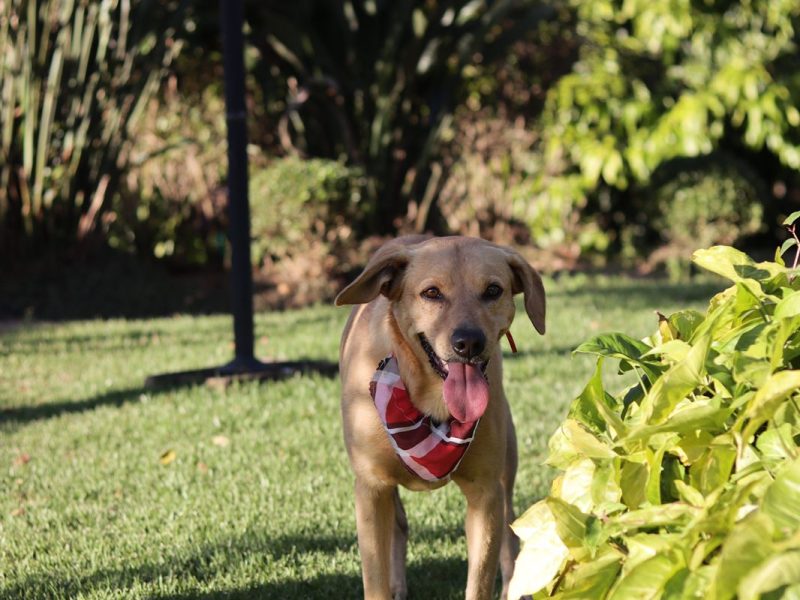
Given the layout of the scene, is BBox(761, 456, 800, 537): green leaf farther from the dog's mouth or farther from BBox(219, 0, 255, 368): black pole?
BBox(219, 0, 255, 368): black pole

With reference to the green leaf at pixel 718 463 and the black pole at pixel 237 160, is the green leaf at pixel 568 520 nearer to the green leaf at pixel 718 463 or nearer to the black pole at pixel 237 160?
the green leaf at pixel 718 463

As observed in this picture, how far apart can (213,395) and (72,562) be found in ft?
8.41

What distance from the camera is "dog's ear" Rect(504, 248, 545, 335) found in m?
3.42

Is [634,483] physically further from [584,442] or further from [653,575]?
[653,575]

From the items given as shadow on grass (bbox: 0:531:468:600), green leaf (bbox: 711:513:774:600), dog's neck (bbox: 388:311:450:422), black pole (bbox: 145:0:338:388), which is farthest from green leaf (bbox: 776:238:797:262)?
black pole (bbox: 145:0:338:388)

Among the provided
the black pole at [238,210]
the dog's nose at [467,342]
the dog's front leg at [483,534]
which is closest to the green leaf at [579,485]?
the dog's nose at [467,342]

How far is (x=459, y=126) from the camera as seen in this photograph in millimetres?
12516

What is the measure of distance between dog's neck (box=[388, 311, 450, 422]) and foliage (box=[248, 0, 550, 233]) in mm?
7558

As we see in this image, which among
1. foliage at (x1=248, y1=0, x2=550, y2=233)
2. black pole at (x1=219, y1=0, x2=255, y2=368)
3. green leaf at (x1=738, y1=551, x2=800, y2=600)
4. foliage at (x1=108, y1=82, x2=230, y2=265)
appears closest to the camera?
green leaf at (x1=738, y1=551, x2=800, y2=600)

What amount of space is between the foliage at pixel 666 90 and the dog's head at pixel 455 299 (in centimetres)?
906

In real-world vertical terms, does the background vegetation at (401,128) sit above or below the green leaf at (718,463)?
above

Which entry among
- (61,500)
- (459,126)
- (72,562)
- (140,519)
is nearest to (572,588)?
(72,562)

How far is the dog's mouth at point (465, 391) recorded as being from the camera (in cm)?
317

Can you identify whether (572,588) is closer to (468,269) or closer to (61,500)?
(468,269)
